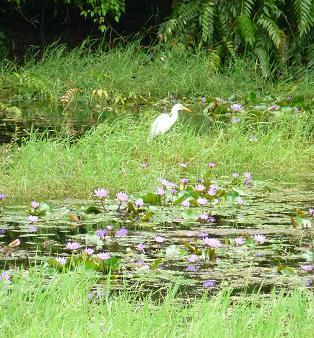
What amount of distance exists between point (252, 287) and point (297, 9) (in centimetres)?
941

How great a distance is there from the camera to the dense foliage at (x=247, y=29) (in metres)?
13.4

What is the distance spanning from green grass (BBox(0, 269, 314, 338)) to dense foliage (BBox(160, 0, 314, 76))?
9292 millimetres

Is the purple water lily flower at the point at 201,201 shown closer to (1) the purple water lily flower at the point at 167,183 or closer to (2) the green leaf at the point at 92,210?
(1) the purple water lily flower at the point at 167,183

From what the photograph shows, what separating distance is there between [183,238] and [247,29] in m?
8.09

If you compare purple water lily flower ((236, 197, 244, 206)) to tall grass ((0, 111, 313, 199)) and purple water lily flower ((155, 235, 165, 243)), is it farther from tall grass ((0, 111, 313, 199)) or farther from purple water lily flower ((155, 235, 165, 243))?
purple water lily flower ((155, 235, 165, 243))

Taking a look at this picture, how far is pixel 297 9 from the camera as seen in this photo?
1351 centimetres

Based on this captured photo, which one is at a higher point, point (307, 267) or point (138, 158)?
point (138, 158)

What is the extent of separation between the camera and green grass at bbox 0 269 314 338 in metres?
3.67

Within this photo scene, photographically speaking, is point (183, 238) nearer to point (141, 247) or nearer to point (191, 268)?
point (141, 247)

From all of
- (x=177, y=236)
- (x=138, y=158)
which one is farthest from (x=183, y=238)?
(x=138, y=158)

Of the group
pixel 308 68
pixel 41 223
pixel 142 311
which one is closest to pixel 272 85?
pixel 308 68

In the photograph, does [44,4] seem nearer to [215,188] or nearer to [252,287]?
[215,188]

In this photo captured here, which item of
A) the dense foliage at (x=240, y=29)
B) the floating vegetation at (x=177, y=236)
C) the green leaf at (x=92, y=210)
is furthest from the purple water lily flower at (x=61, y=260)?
the dense foliage at (x=240, y=29)

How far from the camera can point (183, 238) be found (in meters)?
5.57
